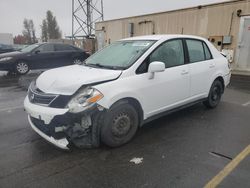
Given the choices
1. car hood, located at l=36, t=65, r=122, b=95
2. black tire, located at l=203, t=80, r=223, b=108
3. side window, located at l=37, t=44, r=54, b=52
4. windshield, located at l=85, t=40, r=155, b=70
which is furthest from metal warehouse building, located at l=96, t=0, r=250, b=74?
car hood, located at l=36, t=65, r=122, b=95

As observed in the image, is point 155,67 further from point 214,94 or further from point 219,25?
point 219,25

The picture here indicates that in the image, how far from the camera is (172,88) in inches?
152

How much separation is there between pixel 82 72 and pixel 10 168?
65.0 inches

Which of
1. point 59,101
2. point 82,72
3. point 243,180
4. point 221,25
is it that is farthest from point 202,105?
point 221,25

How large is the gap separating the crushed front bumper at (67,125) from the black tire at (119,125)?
0.12 metres

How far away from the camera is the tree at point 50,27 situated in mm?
59822

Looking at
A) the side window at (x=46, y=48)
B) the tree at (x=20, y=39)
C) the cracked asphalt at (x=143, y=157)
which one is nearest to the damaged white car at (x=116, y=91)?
the cracked asphalt at (x=143, y=157)

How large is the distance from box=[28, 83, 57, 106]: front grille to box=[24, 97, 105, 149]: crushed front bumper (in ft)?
0.25

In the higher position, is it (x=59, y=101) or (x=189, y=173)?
(x=59, y=101)

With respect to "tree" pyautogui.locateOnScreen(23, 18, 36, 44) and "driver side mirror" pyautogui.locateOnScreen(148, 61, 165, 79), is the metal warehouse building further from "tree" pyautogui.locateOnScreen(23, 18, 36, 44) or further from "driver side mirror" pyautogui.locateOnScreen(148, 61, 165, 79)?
"tree" pyautogui.locateOnScreen(23, 18, 36, 44)

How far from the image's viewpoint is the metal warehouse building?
900cm

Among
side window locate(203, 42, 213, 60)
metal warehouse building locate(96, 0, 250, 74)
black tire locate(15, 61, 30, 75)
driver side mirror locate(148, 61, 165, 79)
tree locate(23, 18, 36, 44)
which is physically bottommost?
black tire locate(15, 61, 30, 75)

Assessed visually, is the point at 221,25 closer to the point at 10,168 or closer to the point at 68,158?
the point at 68,158

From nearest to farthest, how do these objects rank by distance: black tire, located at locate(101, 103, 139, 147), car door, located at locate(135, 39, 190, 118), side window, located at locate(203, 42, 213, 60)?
black tire, located at locate(101, 103, 139, 147), car door, located at locate(135, 39, 190, 118), side window, located at locate(203, 42, 213, 60)
